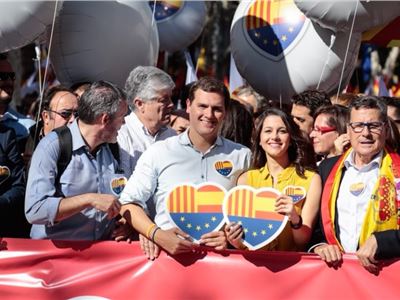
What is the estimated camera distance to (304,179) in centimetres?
454

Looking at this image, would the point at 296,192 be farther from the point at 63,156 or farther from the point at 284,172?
the point at 63,156

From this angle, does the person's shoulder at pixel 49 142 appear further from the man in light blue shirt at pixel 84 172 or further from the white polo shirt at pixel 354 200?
the white polo shirt at pixel 354 200

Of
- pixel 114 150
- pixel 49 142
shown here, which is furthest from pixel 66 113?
pixel 49 142

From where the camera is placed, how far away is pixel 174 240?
4.25 meters

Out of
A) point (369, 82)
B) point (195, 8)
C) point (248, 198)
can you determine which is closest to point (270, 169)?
point (248, 198)

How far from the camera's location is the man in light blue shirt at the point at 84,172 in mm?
4387

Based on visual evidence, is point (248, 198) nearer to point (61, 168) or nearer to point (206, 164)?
point (206, 164)

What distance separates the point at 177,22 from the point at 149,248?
21.8 feet

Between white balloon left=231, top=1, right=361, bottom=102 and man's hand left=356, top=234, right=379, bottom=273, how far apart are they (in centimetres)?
314

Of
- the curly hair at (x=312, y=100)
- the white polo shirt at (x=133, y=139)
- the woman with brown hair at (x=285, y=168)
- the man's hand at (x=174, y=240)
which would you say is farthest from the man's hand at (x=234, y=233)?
the curly hair at (x=312, y=100)

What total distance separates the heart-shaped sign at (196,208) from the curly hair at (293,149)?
591 mm

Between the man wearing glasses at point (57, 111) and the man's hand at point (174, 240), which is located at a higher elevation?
the man wearing glasses at point (57, 111)

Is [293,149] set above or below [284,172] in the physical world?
above

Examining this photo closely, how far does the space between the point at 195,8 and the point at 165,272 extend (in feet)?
22.9
